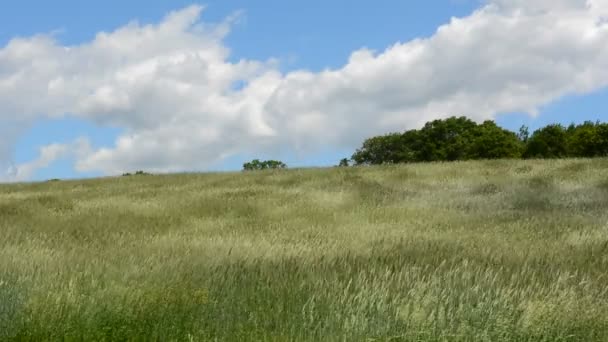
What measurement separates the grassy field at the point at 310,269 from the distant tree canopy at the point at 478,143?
37056mm

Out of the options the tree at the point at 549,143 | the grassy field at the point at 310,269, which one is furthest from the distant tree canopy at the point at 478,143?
the grassy field at the point at 310,269

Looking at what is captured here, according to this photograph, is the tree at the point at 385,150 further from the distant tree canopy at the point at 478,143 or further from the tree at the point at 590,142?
the tree at the point at 590,142

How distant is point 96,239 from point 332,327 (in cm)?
517

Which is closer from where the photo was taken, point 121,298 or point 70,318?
point 70,318

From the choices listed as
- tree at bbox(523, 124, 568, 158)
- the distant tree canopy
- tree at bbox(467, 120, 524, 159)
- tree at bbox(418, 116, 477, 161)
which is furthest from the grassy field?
tree at bbox(418, 116, 477, 161)

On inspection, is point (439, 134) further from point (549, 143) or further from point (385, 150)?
point (549, 143)

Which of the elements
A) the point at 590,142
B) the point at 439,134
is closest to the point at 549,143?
the point at 590,142

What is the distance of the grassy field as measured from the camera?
15.1 feet

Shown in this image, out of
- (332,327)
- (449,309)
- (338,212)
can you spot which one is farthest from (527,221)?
→ (332,327)

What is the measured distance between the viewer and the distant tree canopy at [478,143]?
51281mm

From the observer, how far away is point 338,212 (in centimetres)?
1193

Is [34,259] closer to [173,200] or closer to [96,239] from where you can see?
[96,239]

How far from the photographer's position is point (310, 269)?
626 cm

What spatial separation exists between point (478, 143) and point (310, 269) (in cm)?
5558
